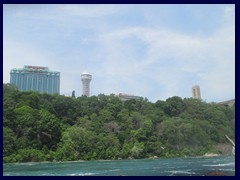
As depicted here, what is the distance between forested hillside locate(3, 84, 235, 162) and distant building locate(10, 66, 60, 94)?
1468 cm

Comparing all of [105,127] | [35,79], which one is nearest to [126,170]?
[105,127]

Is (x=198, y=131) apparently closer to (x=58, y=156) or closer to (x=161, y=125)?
(x=161, y=125)

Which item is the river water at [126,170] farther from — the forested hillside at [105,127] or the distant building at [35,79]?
the distant building at [35,79]

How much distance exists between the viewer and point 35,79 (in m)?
51.0

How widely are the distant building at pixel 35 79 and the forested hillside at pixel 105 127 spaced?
48.2ft

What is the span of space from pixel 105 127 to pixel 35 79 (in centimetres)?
2710

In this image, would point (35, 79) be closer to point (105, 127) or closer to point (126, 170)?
point (105, 127)

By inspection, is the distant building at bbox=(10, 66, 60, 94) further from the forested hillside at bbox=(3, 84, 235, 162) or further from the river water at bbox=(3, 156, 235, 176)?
the river water at bbox=(3, 156, 235, 176)

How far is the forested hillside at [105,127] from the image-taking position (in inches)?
895

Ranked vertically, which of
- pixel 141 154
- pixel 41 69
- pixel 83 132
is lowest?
pixel 141 154

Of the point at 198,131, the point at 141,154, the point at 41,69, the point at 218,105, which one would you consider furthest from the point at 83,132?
the point at 41,69

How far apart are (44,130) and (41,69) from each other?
2727cm
